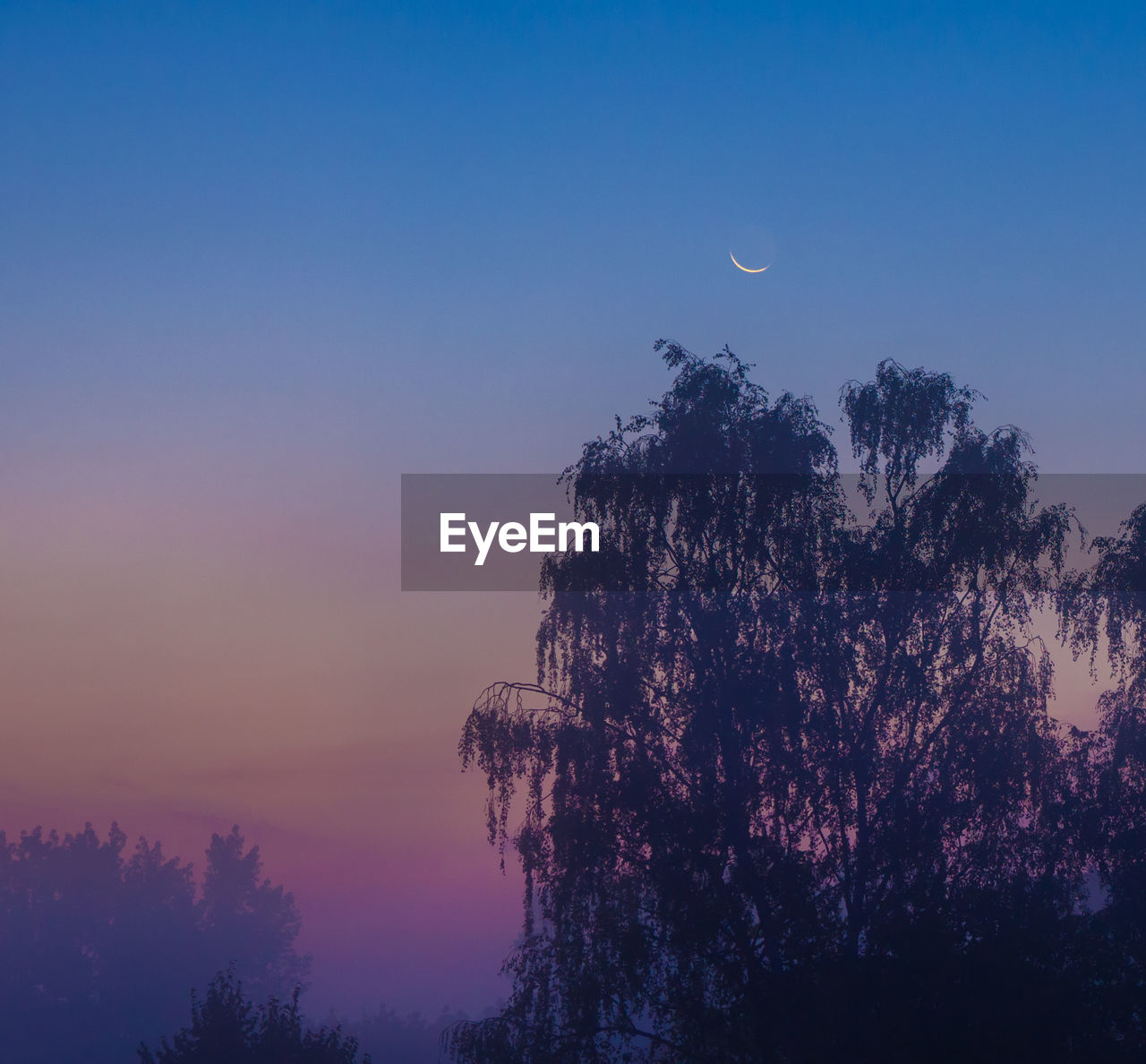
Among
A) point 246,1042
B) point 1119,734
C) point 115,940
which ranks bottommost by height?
point 115,940

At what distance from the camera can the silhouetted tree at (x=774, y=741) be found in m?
20.9

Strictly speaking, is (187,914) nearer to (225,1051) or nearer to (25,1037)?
(25,1037)

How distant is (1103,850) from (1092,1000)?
6.78m

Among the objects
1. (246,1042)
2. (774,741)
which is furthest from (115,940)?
(774,741)

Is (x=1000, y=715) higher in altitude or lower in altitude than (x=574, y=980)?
higher

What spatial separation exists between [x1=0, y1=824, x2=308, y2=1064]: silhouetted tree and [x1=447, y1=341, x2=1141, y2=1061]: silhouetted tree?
509ft

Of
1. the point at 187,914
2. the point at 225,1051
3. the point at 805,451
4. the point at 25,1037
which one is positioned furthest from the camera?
the point at 187,914

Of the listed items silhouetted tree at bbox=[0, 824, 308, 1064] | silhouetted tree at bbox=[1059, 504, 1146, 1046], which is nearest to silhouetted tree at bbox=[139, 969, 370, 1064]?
silhouetted tree at bbox=[1059, 504, 1146, 1046]

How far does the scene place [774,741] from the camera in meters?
23.0

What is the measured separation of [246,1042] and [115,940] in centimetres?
14078

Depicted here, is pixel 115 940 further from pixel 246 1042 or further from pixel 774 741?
pixel 774 741

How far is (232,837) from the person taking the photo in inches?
7579

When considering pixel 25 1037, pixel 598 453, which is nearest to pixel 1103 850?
pixel 598 453

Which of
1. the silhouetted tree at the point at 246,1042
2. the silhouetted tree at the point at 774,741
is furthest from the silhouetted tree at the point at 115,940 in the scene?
the silhouetted tree at the point at 774,741
